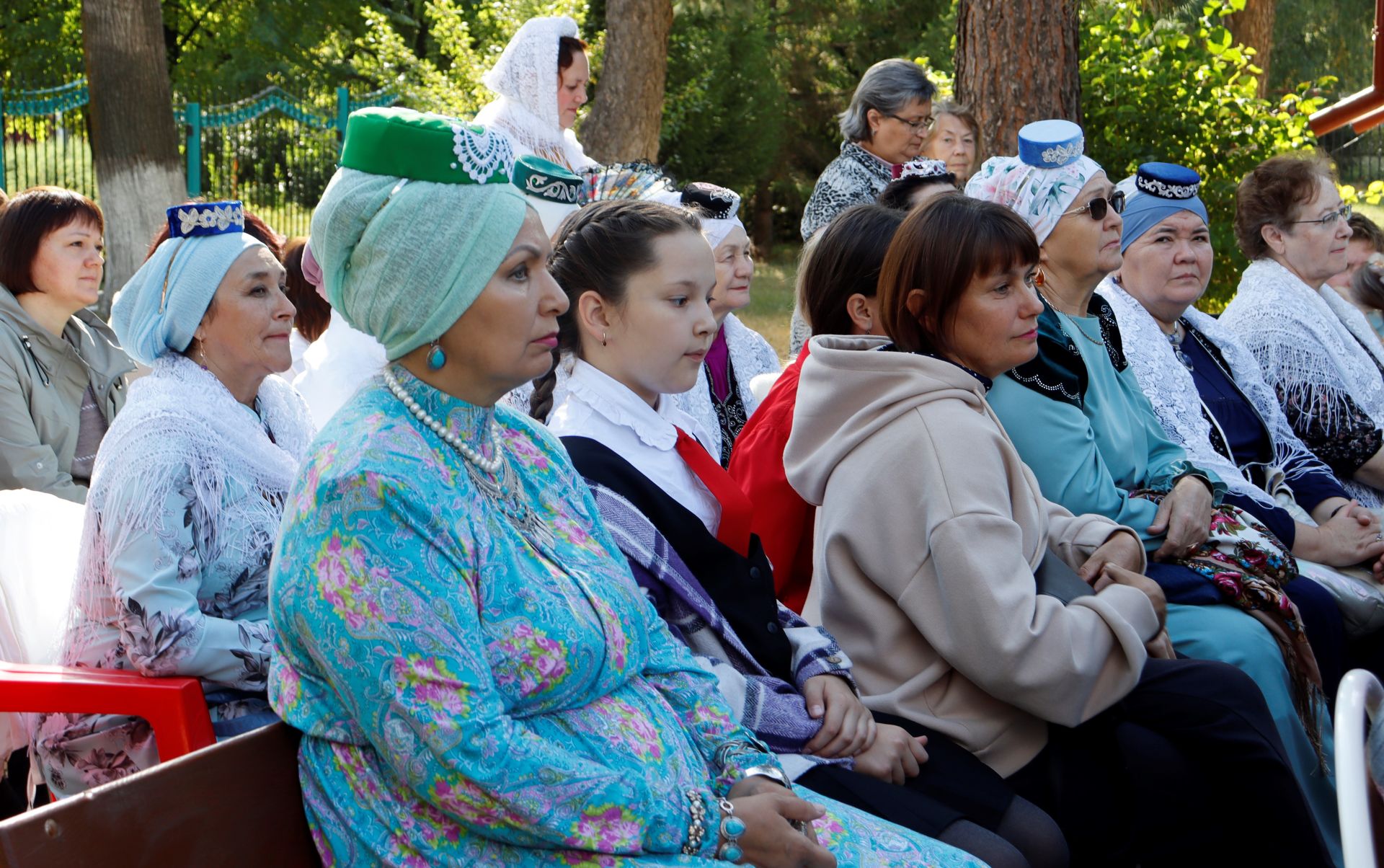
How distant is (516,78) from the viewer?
6.73 metres

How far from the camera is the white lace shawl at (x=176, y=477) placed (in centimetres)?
274

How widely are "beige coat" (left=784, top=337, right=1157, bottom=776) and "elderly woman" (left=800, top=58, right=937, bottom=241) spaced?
312cm

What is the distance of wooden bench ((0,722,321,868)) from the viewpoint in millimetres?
1517

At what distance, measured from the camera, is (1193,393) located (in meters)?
4.18

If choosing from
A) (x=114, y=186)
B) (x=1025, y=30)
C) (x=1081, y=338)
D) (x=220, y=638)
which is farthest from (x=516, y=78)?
(x=114, y=186)

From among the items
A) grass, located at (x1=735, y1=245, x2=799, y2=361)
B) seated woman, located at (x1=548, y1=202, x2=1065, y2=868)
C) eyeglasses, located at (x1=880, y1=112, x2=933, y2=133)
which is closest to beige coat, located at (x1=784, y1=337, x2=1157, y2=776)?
seated woman, located at (x1=548, y1=202, x2=1065, y2=868)

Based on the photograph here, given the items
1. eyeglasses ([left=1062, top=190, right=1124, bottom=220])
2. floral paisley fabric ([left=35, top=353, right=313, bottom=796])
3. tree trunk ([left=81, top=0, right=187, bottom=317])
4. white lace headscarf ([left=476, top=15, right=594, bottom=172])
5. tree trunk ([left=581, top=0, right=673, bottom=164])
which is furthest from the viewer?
tree trunk ([left=581, top=0, right=673, bottom=164])

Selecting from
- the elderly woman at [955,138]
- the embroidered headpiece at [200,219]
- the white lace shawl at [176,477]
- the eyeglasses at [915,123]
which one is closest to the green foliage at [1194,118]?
the elderly woman at [955,138]

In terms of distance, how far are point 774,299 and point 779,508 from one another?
1435 cm

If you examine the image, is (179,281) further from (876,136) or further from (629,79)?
(629,79)

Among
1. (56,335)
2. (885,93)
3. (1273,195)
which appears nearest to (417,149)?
(56,335)

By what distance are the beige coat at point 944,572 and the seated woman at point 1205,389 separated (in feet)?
4.76

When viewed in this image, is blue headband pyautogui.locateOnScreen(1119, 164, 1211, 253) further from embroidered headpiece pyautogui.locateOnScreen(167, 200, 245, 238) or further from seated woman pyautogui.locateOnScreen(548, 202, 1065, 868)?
embroidered headpiece pyautogui.locateOnScreen(167, 200, 245, 238)

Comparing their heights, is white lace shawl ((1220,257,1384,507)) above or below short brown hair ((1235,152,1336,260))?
below
